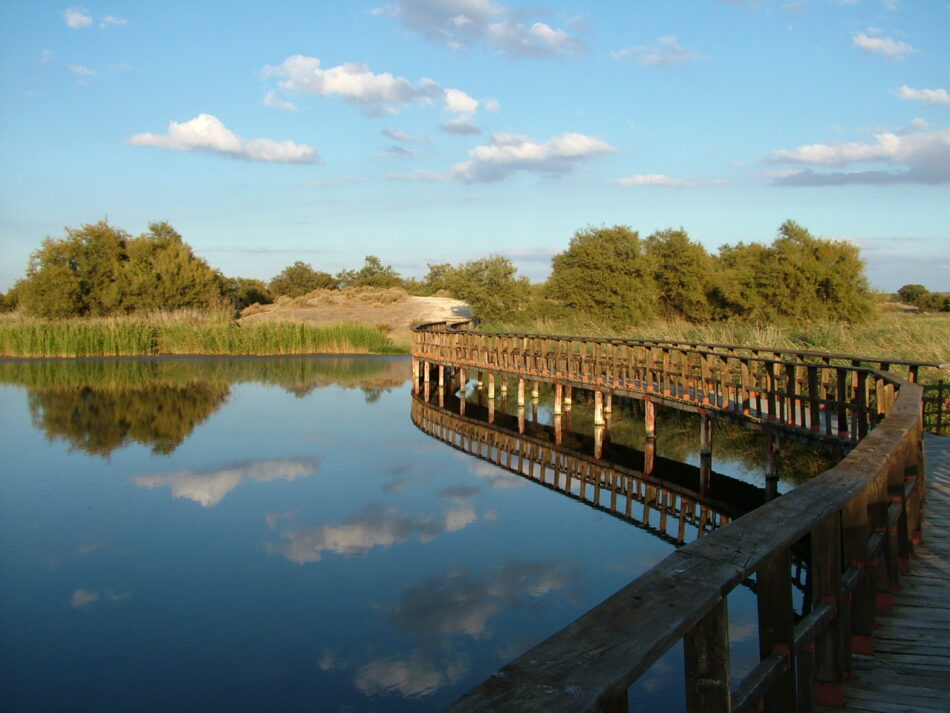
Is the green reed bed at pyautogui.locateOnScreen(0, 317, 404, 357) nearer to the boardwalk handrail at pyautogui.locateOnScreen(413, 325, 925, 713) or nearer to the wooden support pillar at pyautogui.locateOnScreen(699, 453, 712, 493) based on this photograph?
the wooden support pillar at pyautogui.locateOnScreen(699, 453, 712, 493)

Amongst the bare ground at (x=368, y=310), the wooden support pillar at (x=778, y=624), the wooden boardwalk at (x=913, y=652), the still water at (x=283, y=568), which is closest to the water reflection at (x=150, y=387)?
the still water at (x=283, y=568)

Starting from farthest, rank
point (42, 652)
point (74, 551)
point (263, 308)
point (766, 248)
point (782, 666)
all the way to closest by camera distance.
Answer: point (263, 308) < point (766, 248) < point (74, 551) < point (42, 652) < point (782, 666)

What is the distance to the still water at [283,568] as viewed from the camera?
6992 millimetres

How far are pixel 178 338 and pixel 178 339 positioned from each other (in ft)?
0.16

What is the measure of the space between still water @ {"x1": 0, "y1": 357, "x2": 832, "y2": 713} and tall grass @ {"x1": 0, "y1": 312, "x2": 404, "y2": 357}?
66.4 ft

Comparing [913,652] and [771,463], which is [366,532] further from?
[913,652]

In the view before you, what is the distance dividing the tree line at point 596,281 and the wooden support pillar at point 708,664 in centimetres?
3378

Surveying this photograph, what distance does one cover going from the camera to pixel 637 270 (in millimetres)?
39875

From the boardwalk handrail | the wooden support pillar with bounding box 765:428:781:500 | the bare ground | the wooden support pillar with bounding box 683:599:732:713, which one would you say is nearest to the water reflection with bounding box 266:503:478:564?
the wooden support pillar with bounding box 765:428:781:500

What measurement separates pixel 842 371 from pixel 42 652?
379 inches

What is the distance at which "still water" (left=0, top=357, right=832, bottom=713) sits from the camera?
699 cm

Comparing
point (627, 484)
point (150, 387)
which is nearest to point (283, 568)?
point (627, 484)

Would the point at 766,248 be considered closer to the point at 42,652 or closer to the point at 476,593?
the point at 476,593

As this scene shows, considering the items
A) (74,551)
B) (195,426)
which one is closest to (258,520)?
(74,551)
